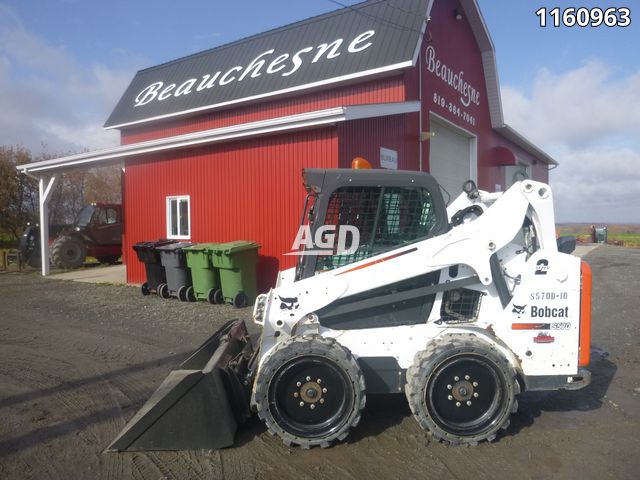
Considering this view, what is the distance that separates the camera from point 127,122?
1722 centimetres

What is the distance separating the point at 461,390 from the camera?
12.6 ft

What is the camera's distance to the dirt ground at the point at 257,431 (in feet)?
11.6

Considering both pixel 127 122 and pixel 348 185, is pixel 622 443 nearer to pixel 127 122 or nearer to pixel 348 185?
pixel 348 185

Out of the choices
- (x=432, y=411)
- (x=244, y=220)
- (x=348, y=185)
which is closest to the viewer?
(x=432, y=411)

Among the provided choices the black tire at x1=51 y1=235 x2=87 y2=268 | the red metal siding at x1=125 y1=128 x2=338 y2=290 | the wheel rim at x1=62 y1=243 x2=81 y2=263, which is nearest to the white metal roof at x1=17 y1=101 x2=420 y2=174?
the red metal siding at x1=125 y1=128 x2=338 y2=290

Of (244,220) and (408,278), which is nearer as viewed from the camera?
(408,278)

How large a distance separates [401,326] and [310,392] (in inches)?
36.6

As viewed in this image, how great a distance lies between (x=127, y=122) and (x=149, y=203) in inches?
205

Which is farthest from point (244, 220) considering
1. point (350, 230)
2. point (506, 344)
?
point (506, 344)

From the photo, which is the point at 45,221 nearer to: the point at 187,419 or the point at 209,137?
the point at 209,137

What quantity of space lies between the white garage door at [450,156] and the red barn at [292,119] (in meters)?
0.06

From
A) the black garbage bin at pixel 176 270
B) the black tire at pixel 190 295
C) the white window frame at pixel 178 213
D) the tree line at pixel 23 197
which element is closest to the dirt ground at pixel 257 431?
the black tire at pixel 190 295
